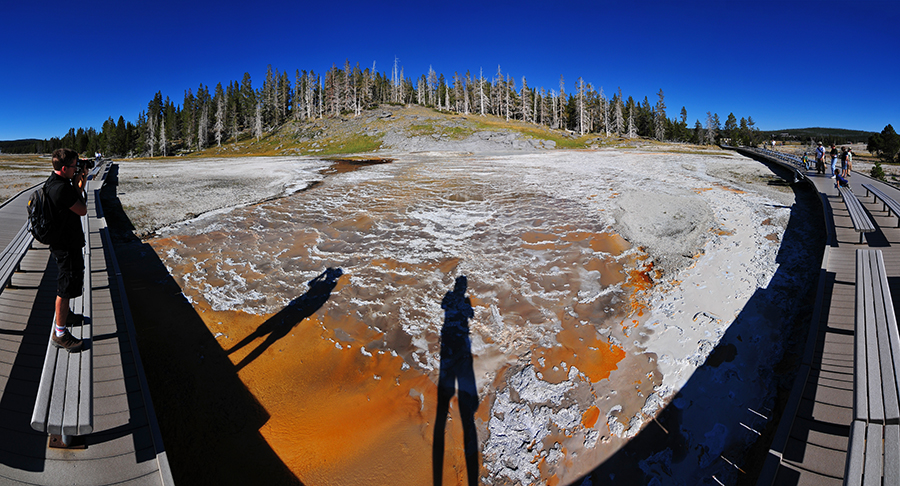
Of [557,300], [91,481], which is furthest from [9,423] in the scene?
[557,300]

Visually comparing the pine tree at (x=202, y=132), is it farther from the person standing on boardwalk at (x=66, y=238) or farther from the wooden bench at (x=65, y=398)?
the wooden bench at (x=65, y=398)

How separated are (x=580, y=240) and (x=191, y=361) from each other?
9104 mm

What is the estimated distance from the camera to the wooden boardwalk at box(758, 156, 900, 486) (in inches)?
156

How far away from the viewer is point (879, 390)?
371 centimetres

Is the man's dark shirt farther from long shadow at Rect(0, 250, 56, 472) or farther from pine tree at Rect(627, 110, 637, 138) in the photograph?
pine tree at Rect(627, 110, 637, 138)

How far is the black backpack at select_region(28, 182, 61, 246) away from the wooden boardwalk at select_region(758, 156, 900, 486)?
8.10 metres

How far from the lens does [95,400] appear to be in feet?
13.5

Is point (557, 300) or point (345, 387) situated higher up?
point (557, 300)

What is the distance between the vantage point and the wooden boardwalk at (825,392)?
3963 millimetres

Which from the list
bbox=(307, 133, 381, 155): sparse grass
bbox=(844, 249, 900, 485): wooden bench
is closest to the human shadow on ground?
bbox=(844, 249, 900, 485): wooden bench

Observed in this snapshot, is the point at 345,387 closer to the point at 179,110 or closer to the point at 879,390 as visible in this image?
the point at 879,390

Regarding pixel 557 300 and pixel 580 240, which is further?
pixel 580 240

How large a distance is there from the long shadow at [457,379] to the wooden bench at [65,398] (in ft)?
12.4

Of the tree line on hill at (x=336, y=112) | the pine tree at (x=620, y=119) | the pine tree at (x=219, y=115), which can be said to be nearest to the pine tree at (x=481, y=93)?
the tree line on hill at (x=336, y=112)
